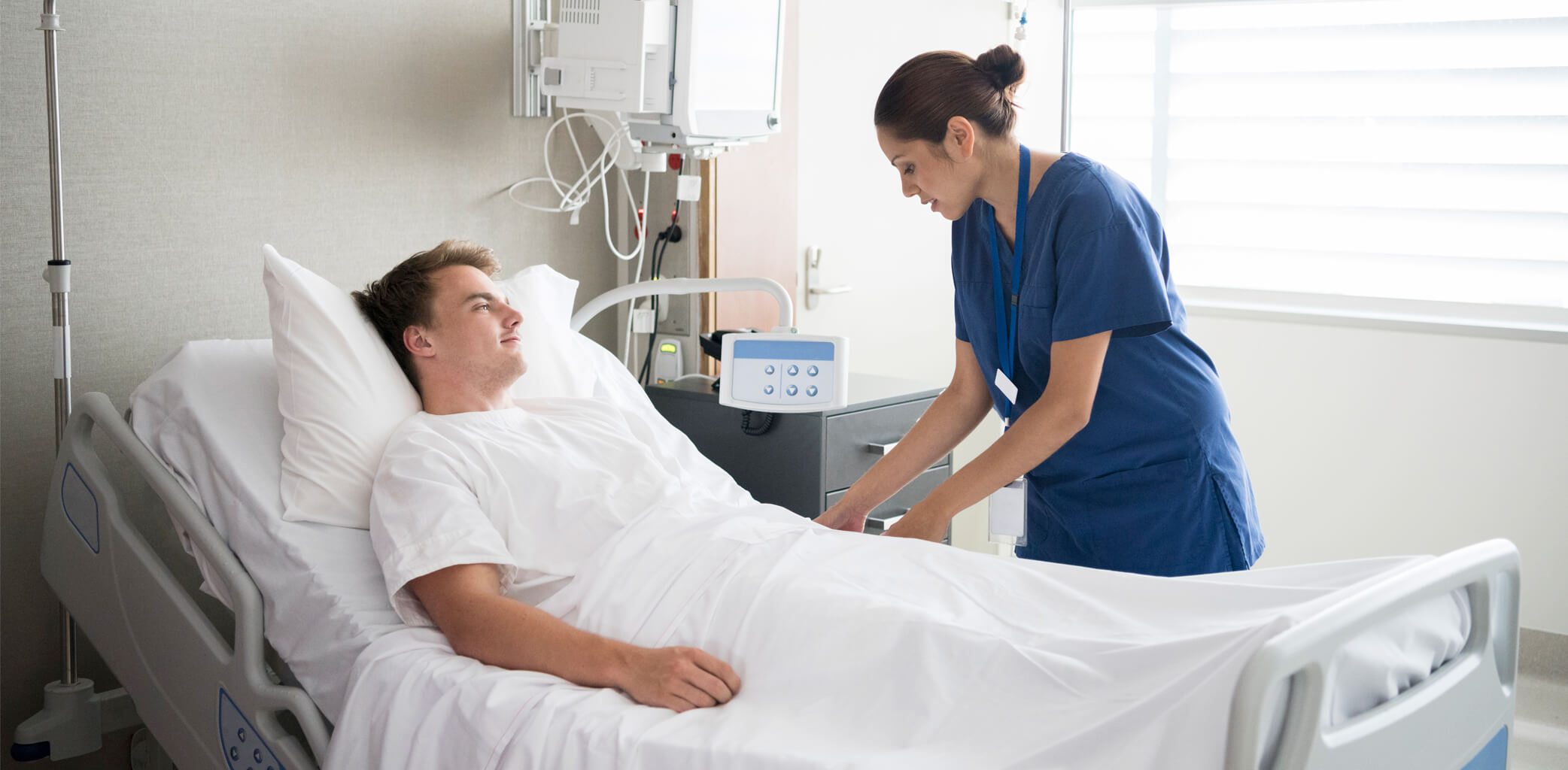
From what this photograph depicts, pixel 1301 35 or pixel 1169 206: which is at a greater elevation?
pixel 1301 35

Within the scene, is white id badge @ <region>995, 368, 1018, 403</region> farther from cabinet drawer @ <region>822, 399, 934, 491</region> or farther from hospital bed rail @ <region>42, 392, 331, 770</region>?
hospital bed rail @ <region>42, 392, 331, 770</region>

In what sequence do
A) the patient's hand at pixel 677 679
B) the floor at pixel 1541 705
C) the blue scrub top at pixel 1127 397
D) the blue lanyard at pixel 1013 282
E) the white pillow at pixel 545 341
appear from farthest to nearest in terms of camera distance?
the floor at pixel 1541 705, the white pillow at pixel 545 341, the blue lanyard at pixel 1013 282, the blue scrub top at pixel 1127 397, the patient's hand at pixel 677 679

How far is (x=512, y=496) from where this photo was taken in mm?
1595

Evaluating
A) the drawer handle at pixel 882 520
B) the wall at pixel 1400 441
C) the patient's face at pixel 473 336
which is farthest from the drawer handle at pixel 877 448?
the wall at pixel 1400 441

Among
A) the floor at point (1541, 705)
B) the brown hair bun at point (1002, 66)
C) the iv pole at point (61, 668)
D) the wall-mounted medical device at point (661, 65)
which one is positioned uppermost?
the wall-mounted medical device at point (661, 65)

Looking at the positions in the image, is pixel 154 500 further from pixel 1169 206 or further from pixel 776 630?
pixel 1169 206

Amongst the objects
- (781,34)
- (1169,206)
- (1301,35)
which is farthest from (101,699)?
(1301,35)

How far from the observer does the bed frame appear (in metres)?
0.98

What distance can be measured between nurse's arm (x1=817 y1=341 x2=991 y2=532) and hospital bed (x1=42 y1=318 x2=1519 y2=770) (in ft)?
2.41

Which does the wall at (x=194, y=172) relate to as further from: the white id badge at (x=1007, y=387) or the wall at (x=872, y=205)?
the white id badge at (x=1007, y=387)

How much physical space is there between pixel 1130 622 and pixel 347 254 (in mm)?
1611

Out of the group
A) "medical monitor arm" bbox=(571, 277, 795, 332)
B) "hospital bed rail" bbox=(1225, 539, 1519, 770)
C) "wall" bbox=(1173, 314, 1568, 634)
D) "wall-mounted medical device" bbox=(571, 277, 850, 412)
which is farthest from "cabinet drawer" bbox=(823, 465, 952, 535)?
"wall" bbox=(1173, 314, 1568, 634)

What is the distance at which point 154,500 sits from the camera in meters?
1.98

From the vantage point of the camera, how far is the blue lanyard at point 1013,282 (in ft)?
5.50
